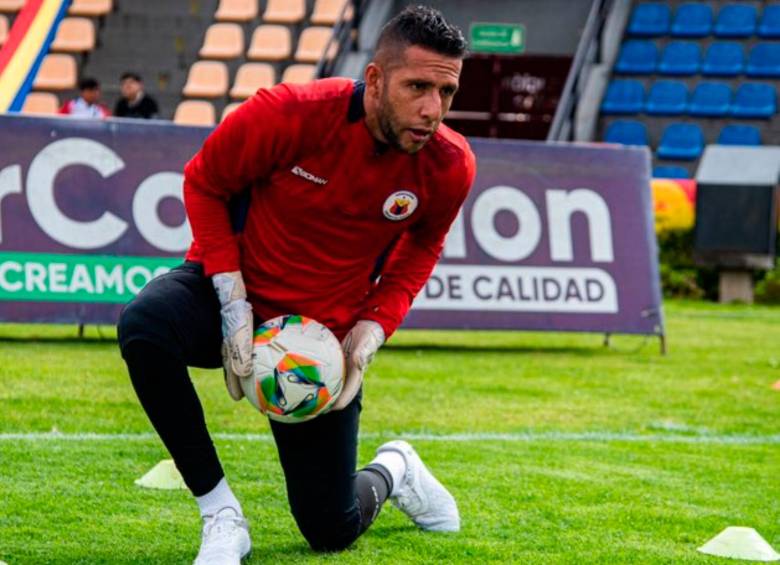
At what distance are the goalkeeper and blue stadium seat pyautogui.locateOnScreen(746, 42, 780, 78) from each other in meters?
18.1

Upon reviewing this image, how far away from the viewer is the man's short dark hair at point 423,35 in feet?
13.8

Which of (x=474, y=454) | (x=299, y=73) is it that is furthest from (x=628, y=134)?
(x=474, y=454)

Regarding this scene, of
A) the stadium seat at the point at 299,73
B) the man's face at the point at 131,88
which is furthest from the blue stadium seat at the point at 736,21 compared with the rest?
the man's face at the point at 131,88

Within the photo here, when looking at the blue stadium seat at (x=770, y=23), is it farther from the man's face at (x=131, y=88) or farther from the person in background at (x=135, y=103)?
the man's face at (x=131, y=88)

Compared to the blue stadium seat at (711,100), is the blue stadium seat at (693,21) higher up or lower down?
higher up

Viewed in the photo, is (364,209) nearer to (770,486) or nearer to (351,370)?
(351,370)

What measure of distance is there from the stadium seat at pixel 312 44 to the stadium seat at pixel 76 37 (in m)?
3.06

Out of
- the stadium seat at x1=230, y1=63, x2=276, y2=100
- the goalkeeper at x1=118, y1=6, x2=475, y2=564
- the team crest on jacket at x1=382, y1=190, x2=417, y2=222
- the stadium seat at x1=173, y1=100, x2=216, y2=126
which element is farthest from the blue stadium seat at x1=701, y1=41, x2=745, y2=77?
the team crest on jacket at x1=382, y1=190, x2=417, y2=222

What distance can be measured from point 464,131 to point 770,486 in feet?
60.8

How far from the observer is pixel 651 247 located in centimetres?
1107

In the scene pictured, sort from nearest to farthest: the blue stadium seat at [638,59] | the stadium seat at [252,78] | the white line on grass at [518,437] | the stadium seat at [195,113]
→ the white line on grass at [518,437] < the stadium seat at [195,113] < the stadium seat at [252,78] < the blue stadium seat at [638,59]

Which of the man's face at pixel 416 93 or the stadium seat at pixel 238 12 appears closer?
→ the man's face at pixel 416 93

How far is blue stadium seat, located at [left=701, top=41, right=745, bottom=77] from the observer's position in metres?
22.1

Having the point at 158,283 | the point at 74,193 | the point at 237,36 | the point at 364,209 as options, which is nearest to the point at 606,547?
the point at 364,209
